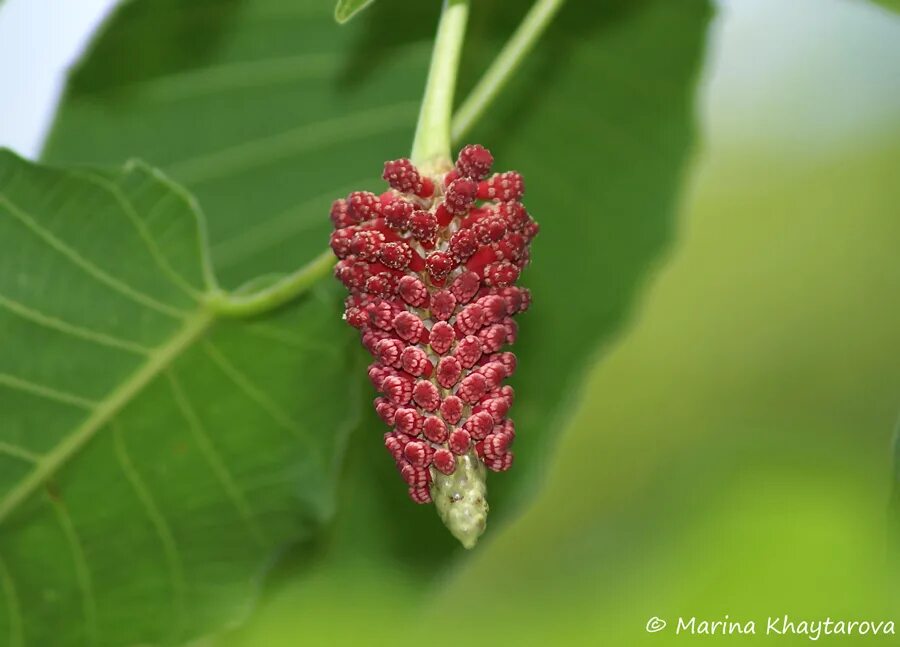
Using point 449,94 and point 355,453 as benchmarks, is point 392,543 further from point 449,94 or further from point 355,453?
point 449,94

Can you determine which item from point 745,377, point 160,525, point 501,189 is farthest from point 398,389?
point 745,377

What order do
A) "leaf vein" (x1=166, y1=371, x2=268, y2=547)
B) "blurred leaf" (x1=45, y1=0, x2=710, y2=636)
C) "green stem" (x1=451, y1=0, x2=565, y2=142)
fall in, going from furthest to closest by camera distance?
"blurred leaf" (x1=45, y1=0, x2=710, y2=636) → "leaf vein" (x1=166, y1=371, x2=268, y2=547) → "green stem" (x1=451, y1=0, x2=565, y2=142)

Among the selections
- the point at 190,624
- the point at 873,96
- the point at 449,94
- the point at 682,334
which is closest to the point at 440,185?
the point at 449,94

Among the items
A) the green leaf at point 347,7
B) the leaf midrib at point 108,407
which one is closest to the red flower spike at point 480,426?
the green leaf at point 347,7

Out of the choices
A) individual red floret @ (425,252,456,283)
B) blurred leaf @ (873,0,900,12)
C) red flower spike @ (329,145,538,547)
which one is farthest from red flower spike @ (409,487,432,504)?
blurred leaf @ (873,0,900,12)

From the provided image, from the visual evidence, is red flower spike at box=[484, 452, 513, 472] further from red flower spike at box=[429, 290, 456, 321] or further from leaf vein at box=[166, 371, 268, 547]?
leaf vein at box=[166, 371, 268, 547]

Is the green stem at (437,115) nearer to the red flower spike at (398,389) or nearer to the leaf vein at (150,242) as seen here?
the red flower spike at (398,389)
